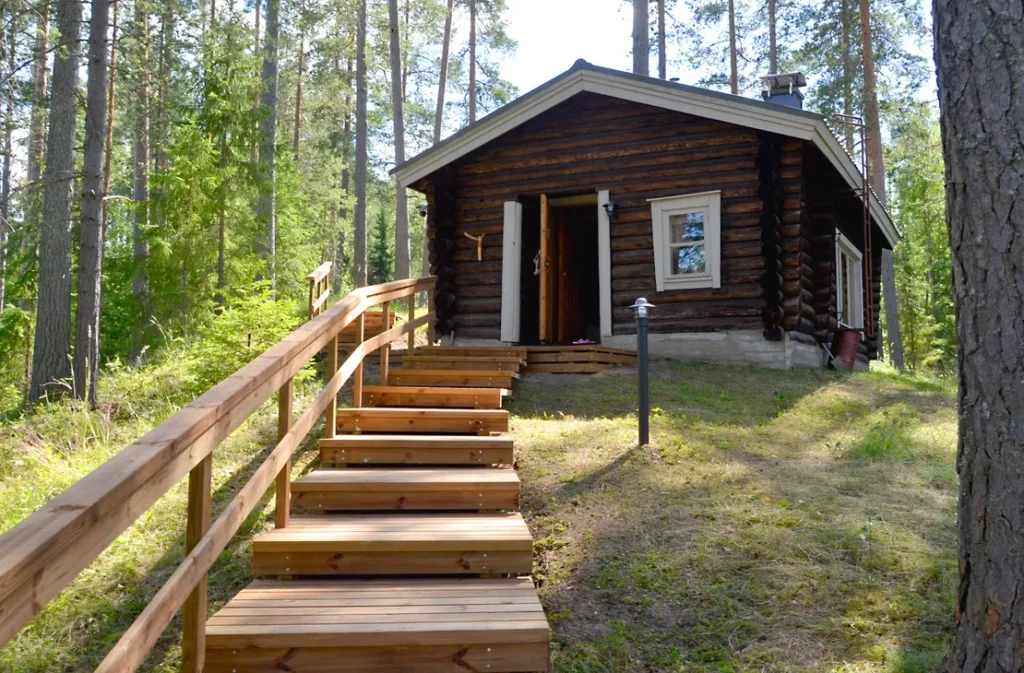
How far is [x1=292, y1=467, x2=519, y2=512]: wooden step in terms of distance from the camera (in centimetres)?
453

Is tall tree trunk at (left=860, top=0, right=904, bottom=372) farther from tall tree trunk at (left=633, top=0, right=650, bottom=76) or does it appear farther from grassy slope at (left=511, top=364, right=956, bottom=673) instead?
grassy slope at (left=511, top=364, right=956, bottom=673)

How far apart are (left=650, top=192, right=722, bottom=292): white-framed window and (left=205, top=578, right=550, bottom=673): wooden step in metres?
7.85

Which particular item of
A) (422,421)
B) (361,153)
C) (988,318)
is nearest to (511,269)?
(422,421)

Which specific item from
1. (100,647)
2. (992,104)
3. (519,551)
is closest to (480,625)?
(519,551)

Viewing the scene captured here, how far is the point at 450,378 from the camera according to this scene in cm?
755

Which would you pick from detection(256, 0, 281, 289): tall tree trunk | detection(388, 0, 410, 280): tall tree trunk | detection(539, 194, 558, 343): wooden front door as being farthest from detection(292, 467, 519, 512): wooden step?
detection(388, 0, 410, 280): tall tree trunk

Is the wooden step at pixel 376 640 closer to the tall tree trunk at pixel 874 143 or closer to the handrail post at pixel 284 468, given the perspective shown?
the handrail post at pixel 284 468

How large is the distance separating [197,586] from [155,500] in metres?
0.83

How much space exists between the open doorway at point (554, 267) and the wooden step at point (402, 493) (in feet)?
22.0

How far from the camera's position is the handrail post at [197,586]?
270 centimetres

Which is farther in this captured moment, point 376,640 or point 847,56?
point 847,56

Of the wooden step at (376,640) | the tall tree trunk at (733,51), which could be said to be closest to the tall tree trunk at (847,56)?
the tall tree trunk at (733,51)

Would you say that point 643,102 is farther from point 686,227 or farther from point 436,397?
point 436,397

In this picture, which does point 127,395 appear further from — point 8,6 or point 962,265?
point 962,265
